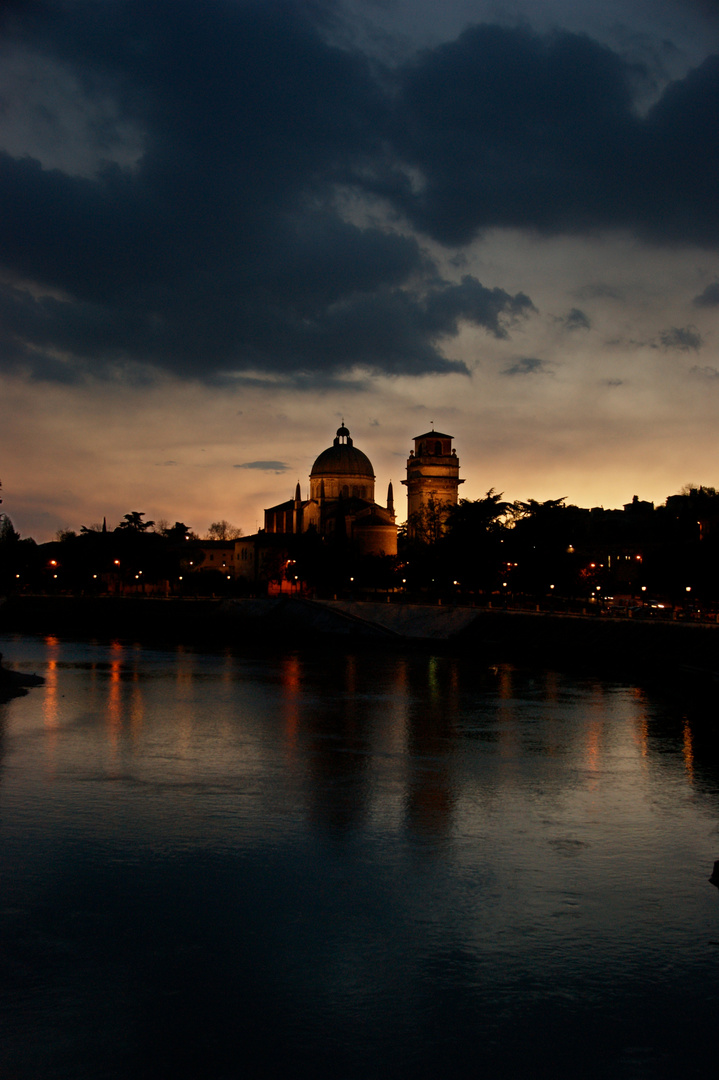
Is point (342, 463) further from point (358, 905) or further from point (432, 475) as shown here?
point (358, 905)

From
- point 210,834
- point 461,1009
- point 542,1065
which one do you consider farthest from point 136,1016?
point 210,834

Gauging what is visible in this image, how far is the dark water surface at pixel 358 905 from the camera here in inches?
593

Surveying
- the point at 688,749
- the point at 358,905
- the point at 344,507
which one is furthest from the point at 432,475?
the point at 358,905

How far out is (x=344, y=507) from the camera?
173m

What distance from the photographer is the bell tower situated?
172750mm

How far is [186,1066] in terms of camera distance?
46.9 feet

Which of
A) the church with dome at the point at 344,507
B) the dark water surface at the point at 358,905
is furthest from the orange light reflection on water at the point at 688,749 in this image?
the church with dome at the point at 344,507

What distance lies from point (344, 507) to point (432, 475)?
14.8 metres

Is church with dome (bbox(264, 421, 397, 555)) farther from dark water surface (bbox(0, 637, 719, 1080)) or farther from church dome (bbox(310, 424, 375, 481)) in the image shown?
dark water surface (bbox(0, 637, 719, 1080))

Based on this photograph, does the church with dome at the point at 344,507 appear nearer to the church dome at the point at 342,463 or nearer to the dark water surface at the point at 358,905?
the church dome at the point at 342,463

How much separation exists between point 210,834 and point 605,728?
2286 cm

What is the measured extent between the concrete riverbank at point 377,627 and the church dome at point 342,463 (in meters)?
43.4

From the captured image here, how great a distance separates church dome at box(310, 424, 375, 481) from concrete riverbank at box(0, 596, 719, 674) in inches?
1707

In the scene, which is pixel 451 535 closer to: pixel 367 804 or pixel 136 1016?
pixel 367 804
